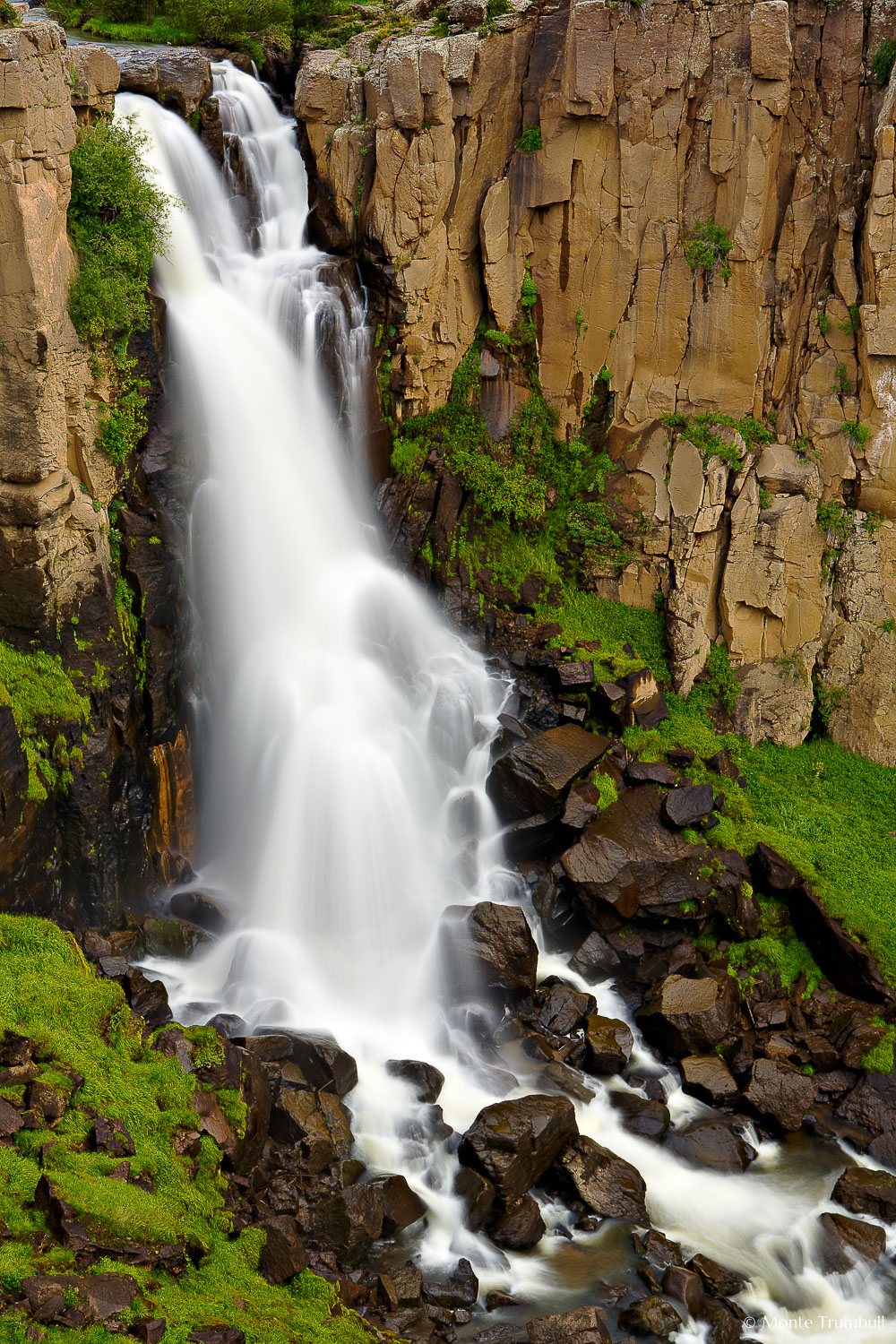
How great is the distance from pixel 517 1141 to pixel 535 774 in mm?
6107

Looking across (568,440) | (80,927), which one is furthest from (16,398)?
(568,440)

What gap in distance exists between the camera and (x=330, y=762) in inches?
629

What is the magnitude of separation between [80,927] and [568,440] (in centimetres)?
1317

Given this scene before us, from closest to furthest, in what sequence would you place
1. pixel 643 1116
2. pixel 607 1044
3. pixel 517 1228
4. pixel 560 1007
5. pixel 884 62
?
pixel 517 1228 < pixel 643 1116 < pixel 607 1044 < pixel 560 1007 < pixel 884 62

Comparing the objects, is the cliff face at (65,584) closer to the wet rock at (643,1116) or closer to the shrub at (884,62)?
the wet rock at (643,1116)

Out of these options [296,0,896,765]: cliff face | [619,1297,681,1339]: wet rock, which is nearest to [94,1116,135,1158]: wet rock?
[619,1297,681,1339]: wet rock

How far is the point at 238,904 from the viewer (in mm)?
15469

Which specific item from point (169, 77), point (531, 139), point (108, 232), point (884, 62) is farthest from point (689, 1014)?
point (169, 77)

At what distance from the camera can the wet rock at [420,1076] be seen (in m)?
12.9

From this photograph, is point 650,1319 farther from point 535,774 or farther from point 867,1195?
point 535,774

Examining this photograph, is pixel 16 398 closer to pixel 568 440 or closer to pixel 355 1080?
pixel 355 1080

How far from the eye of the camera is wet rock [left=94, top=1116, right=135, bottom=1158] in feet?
31.4

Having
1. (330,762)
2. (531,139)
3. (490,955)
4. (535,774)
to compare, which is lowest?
(490,955)

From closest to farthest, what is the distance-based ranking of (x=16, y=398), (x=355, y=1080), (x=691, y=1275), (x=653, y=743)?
(x=691, y=1275) < (x=355, y=1080) < (x=16, y=398) < (x=653, y=743)
